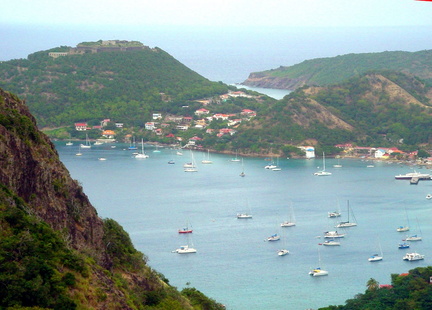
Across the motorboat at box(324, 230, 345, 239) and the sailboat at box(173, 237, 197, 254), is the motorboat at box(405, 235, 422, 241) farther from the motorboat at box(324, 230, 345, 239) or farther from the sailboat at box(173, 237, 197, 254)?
the sailboat at box(173, 237, 197, 254)

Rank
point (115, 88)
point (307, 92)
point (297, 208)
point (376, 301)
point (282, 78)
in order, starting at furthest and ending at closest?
1. point (282, 78)
2. point (115, 88)
3. point (307, 92)
4. point (297, 208)
5. point (376, 301)

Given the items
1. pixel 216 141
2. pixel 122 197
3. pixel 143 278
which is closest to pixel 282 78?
pixel 216 141

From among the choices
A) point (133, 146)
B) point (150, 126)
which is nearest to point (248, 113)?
point (150, 126)

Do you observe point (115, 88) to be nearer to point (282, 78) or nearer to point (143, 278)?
point (282, 78)

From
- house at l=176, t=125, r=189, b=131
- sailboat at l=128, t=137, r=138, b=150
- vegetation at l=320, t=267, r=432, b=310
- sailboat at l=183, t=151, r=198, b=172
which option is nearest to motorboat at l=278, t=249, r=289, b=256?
vegetation at l=320, t=267, r=432, b=310

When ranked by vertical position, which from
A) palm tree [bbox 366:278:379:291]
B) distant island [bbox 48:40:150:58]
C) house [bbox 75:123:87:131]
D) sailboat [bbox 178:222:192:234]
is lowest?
palm tree [bbox 366:278:379:291]
